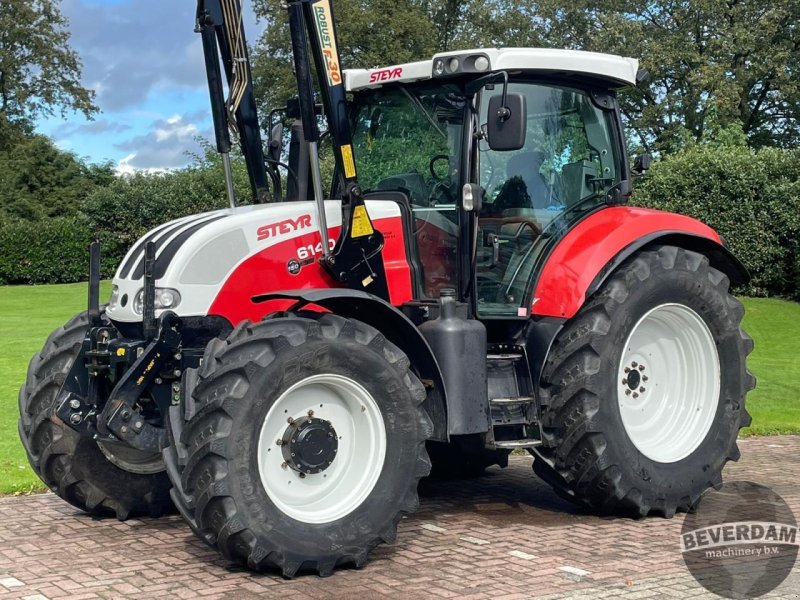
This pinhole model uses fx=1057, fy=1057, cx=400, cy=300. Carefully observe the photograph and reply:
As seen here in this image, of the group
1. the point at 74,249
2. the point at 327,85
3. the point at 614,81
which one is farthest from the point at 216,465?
the point at 74,249

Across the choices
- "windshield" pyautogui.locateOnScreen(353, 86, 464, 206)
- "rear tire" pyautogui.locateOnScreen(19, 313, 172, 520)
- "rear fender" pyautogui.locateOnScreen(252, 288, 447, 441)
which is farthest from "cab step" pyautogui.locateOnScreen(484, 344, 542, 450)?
"rear tire" pyautogui.locateOnScreen(19, 313, 172, 520)

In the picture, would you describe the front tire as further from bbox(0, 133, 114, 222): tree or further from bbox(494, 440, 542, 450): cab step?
bbox(0, 133, 114, 222): tree

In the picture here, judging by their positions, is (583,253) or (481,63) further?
(583,253)

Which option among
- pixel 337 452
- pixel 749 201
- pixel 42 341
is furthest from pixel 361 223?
pixel 749 201

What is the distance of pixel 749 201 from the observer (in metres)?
22.2

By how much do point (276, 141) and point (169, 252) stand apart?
152cm

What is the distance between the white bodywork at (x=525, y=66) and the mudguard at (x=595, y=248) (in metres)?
0.94

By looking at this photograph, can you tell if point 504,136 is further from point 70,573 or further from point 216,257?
point 70,573

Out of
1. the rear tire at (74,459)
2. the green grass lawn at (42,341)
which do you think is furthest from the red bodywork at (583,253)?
→ the green grass lawn at (42,341)

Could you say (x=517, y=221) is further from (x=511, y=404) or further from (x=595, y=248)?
(x=511, y=404)

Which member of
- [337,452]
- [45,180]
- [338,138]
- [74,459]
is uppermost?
[45,180]

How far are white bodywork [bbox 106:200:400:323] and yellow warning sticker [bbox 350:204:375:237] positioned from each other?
145 mm

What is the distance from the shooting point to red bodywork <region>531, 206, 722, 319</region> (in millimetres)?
6449

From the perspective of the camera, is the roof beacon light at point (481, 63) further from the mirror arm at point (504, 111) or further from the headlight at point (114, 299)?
the headlight at point (114, 299)
